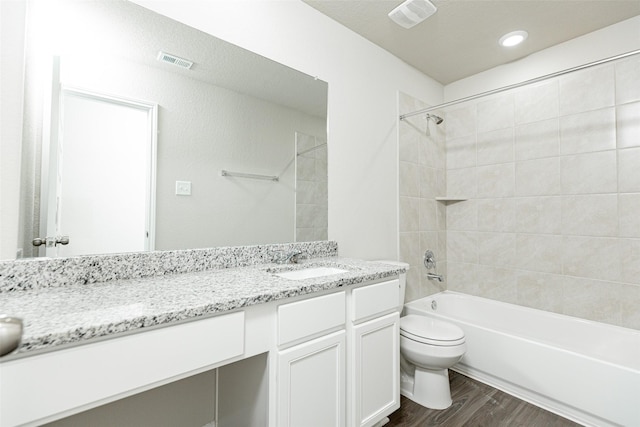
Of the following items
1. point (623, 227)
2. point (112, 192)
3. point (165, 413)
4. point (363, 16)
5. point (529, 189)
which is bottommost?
point (165, 413)

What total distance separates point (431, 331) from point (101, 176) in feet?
6.32

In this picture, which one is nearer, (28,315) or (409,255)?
(28,315)

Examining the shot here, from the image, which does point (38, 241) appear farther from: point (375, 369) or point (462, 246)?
point (462, 246)

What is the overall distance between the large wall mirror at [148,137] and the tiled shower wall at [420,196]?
1.05 m

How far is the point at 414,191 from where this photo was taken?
2510 mm

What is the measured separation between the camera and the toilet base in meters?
1.74

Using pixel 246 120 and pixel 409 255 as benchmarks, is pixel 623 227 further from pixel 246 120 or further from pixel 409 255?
pixel 246 120

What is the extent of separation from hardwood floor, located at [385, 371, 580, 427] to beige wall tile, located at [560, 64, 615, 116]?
204 cm

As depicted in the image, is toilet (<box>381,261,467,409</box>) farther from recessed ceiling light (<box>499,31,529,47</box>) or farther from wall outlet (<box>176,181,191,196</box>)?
recessed ceiling light (<box>499,31,529,47</box>)

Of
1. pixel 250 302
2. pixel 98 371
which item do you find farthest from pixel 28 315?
pixel 250 302

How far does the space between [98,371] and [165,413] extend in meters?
0.81

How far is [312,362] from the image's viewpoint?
3.70 ft

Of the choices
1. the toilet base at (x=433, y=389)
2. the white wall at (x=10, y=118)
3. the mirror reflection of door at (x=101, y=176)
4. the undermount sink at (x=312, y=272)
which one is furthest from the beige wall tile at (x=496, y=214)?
the white wall at (x=10, y=118)

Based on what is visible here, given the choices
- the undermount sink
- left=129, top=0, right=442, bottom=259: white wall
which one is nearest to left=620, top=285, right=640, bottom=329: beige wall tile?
left=129, top=0, right=442, bottom=259: white wall
